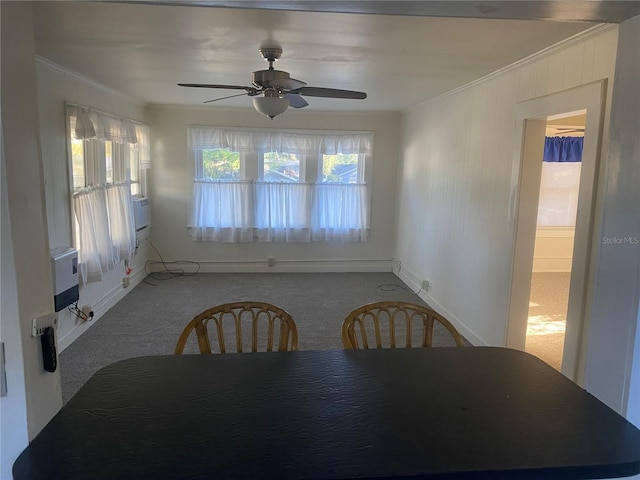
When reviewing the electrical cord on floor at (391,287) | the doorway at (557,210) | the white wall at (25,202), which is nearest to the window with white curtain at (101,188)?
the white wall at (25,202)

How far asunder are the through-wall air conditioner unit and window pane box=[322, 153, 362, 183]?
7.62 ft

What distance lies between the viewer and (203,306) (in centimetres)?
487

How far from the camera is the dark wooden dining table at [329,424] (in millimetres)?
1031

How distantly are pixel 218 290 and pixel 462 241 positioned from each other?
9.39 feet

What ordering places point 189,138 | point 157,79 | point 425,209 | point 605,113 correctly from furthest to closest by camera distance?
point 189,138
point 425,209
point 157,79
point 605,113

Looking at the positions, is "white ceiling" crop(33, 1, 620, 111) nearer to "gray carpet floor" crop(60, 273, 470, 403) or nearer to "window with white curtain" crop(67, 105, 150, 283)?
"window with white curtain" crop(67, 105, 150, 283)

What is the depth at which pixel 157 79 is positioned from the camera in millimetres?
4078

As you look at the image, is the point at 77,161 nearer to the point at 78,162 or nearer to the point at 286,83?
the point at 78,162

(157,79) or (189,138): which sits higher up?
(157,79)

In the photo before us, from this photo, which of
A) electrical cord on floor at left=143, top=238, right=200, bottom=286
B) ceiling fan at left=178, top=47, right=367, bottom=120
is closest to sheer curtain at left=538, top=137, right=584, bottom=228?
ceiling fan at left=178, top=47, right=367, bottom=120

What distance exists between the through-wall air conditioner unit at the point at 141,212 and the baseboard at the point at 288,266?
69 cm

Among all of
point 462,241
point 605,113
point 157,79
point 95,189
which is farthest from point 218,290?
point 605,113

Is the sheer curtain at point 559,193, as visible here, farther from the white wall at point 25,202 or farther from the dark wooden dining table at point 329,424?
the white wall at point 25,202

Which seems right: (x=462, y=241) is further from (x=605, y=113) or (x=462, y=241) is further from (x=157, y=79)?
(x=157, y=79)
